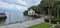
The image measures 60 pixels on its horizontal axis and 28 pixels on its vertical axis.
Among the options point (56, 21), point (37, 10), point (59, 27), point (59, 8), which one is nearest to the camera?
point (59, 27)

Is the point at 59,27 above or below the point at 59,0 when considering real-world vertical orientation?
below

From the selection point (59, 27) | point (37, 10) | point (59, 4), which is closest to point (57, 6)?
point (59, 4)

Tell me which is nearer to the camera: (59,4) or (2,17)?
(59,4)

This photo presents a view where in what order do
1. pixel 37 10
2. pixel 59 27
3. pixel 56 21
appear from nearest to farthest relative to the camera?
pixel 59 27 < pixel 56 21 < pixel 37 10

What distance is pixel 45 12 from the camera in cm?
7306

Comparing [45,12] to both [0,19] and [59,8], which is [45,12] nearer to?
[0,19]

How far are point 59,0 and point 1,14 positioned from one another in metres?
37.6

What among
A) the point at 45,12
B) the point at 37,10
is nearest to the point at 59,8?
the point at 45,12

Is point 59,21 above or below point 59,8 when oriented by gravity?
below

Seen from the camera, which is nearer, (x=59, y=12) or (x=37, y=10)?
(x=59, y=12)

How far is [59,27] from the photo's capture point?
19578mm

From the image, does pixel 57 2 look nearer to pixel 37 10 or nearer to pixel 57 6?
pixel 57 6

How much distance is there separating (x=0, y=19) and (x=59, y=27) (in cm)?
A: 5363

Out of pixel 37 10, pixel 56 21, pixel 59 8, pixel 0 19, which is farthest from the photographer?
pixel 37 10
